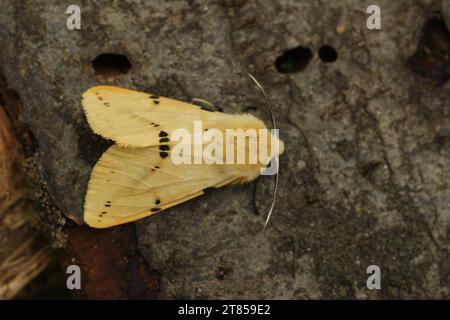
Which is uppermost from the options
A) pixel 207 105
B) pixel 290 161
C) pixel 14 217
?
pixel 207 105

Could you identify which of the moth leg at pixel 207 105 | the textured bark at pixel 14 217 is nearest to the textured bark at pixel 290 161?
the moth leg at pixel 207 105

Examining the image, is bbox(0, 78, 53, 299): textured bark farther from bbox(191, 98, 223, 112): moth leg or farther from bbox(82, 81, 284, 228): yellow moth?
bbox(191, 98, 223, 112): moth leg

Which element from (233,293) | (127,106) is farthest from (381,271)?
(127,106)

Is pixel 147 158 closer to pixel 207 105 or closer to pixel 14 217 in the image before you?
pixel 207 105

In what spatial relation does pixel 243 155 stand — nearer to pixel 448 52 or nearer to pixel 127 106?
pixel 127 106

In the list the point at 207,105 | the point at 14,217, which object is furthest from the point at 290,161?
the point at 14,217

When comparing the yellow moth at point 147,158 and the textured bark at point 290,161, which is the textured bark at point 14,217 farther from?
the yellow moth at point 147,158

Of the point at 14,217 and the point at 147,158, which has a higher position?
the point at 147,158
